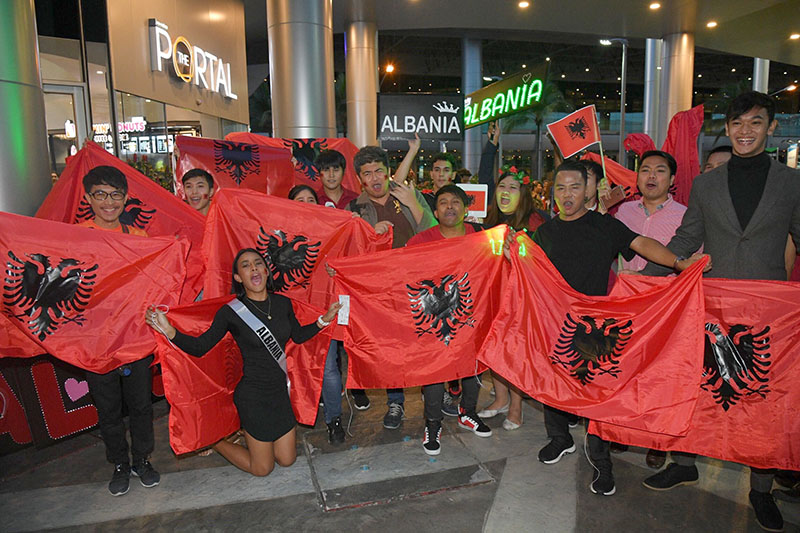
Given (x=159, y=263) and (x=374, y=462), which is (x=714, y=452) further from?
(x=159, y=263)

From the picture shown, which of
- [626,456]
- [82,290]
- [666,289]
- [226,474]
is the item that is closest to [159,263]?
[82,290]

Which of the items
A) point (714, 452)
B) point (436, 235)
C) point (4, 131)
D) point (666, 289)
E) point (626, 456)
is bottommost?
point (626, 456)

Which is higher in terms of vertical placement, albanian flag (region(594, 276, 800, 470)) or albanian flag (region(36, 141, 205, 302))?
albanian flag (region(36, 141, 205, 302))

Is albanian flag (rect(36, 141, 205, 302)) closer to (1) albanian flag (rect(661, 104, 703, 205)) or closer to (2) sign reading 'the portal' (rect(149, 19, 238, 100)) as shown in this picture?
(1) albanian flag (rect(661, 104, 703, 205))

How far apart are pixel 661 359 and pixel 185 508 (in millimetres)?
3109

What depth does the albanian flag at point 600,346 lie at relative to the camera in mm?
3314

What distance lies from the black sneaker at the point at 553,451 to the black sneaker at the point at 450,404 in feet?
3.37

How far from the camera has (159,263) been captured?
3.84 m

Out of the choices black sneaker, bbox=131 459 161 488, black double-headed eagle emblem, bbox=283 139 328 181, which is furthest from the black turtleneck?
black double-headed eagle emblem, bbox=283 139 328 181

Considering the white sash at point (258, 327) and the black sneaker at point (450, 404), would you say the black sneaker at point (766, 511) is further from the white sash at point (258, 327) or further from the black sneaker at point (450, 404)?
the white sash at point (258, 327)

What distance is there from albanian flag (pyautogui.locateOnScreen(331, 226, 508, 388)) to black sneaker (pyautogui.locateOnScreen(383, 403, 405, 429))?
73 centimetres

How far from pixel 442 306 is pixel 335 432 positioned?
1.36 m

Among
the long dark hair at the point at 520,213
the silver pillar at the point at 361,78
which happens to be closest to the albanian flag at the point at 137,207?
the long dark hair at the point at 520,213

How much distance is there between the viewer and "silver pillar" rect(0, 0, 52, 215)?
4.42 m
